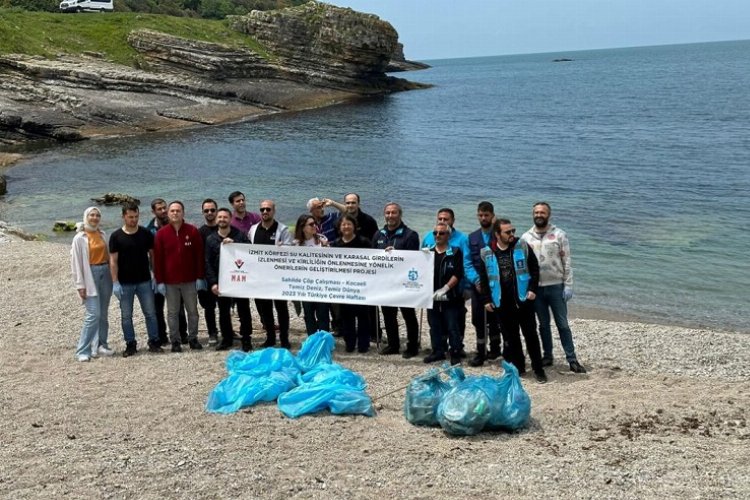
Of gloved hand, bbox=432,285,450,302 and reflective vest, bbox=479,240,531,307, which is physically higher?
reflective vest, bbox=479,240,531,307

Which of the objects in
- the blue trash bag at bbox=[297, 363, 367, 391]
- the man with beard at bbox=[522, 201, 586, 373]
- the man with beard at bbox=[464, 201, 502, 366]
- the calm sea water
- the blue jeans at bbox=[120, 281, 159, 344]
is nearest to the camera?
the blue trash bag at bbox=[297, 363, 367, 391]

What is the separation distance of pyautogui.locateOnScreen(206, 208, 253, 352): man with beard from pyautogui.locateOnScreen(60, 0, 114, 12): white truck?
8099cm

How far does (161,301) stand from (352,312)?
288 centimetres

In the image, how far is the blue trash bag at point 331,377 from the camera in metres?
8.96

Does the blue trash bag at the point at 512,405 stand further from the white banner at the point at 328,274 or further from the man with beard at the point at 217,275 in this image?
the man with beard at the point at 217,275

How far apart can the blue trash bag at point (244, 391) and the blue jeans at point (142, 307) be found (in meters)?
2.32

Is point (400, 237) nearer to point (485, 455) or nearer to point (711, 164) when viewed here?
point (485, 455)

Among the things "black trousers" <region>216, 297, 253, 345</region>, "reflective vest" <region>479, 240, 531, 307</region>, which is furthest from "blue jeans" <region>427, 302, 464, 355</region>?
"black trousers" <region>216, 297, 253, 345</region>

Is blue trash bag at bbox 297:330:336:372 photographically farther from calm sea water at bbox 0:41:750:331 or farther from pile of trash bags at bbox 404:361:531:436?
calm sea water at bbox 0:41:750:331

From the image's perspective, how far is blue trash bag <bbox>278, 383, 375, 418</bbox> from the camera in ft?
27.7

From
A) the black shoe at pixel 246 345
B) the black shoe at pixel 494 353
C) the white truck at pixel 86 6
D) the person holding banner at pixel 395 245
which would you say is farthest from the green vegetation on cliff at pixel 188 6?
the black shoe at pixel 494 353

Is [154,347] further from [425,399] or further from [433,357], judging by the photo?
[425,399]

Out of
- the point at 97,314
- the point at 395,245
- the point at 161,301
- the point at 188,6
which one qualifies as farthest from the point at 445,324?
the point at 188,6

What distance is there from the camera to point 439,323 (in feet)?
34.7
